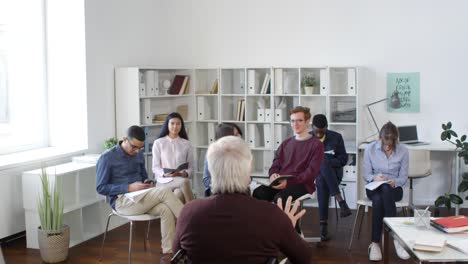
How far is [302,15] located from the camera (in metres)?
7.77

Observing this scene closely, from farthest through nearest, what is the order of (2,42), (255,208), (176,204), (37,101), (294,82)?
1. (294,82)
2. (37,101)
3. (2,42)
4. (176,204)
5. (255,208)

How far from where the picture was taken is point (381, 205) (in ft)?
18.3

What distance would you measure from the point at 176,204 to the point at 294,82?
9.51 ft

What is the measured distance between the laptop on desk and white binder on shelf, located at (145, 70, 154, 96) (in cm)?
302

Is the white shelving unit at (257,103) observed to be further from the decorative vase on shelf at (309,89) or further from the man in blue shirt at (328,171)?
the man in blue shirt at (328,171)

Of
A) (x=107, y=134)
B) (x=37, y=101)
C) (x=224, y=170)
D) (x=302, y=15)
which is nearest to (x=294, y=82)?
(x=302, y=15)

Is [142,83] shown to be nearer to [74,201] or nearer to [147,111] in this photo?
[147,111]

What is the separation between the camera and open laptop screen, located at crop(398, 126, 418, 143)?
7.19 m

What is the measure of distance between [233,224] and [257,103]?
5.15 meters

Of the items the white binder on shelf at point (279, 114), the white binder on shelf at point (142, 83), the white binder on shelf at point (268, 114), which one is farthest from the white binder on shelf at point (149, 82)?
the white binder on shelf at point (279, 114)

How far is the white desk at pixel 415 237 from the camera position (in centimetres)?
333

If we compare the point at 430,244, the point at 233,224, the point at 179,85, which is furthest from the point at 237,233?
the point at 179,85

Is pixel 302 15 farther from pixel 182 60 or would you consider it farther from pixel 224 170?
pixel 224 170

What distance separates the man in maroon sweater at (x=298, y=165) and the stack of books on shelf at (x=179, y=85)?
8.05 ft
